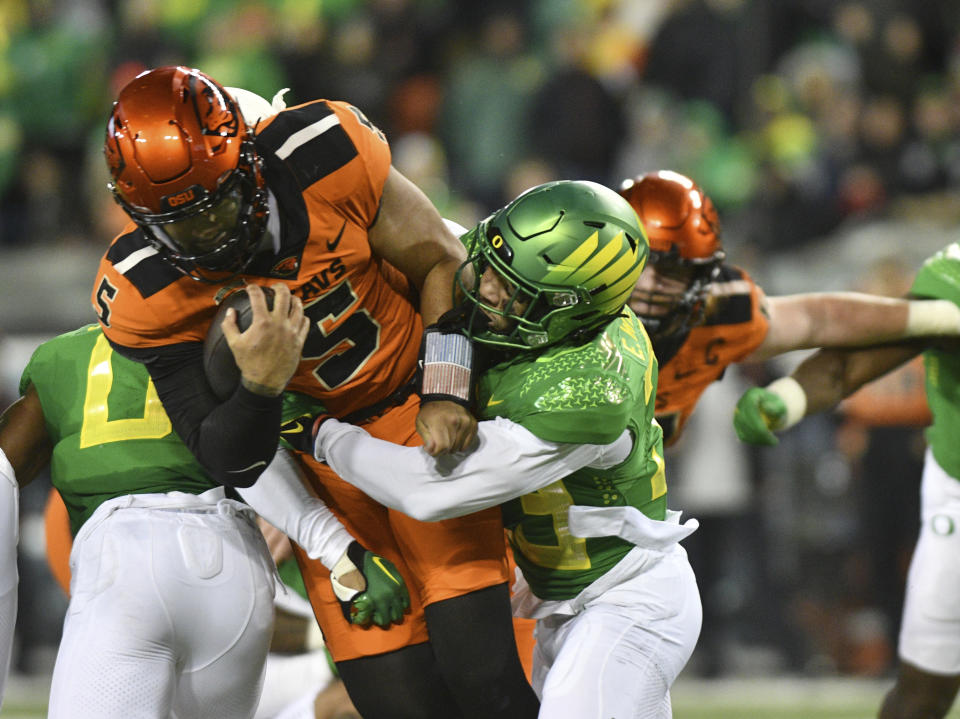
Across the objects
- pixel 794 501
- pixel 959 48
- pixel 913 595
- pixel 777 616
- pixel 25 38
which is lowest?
pixel 777 616

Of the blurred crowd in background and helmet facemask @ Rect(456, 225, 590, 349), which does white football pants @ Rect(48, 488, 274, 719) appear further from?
the blurred crowd in background

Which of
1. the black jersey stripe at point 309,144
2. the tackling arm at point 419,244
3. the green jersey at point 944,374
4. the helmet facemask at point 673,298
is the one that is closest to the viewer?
the black jersey stripe at point 309,144

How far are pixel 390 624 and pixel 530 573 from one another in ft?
1.24

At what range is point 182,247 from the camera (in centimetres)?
297

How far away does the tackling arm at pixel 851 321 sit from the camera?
427 centimetres

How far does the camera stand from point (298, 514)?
331 centimetres

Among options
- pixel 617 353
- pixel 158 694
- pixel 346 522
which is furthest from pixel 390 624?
pixel 617 353

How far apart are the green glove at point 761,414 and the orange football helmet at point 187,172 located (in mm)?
1857

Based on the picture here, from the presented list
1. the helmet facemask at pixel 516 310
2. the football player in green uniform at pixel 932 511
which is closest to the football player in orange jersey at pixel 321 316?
the helmet facemask at pixel 516 310

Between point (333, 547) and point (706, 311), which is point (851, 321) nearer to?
point (706, 311)

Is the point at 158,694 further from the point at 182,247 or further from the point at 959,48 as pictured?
the point at 959,48

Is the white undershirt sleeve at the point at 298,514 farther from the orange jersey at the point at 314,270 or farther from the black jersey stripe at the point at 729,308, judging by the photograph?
the black jersey stripe at the point at 729,308

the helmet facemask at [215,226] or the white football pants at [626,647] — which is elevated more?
the helmet facemask at [215,226]

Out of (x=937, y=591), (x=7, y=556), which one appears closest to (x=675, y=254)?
(x=937, y=591)
